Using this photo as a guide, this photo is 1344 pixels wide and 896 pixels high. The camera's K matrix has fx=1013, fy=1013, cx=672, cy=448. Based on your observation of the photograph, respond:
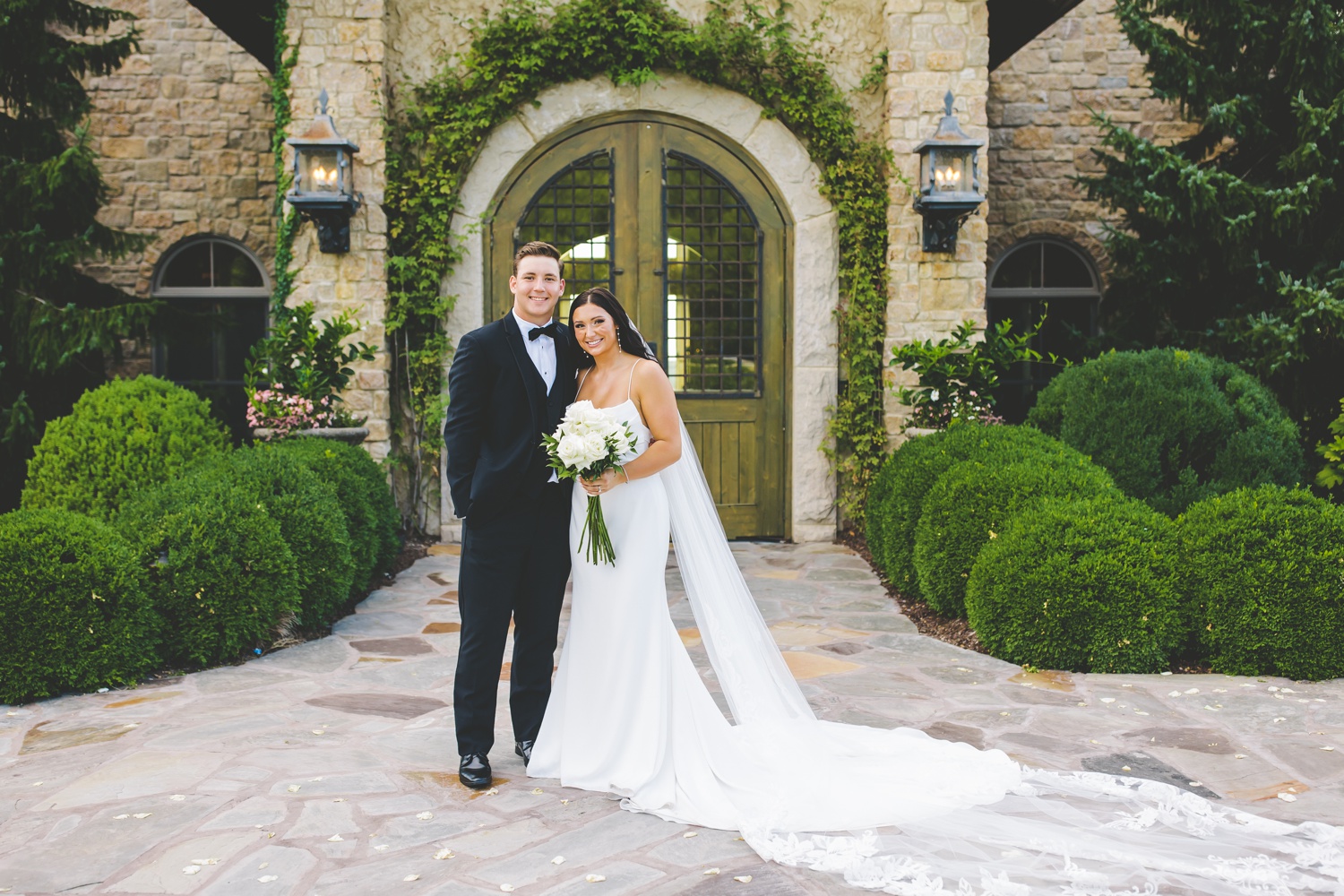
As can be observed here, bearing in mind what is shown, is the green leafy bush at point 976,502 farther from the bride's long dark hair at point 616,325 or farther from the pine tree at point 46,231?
the pine tree at point 46,231

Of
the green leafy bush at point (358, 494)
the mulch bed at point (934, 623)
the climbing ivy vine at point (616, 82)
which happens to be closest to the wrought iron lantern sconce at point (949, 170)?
the climbing ivy vine at point (616, 82)

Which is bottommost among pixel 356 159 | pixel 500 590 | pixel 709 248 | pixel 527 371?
pixel 500 590

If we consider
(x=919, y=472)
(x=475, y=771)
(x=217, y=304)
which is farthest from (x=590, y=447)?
(x=217, y=304)

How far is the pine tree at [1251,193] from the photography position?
7.45 meters

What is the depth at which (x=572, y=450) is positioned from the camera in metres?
3.20

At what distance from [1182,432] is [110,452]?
251 inches

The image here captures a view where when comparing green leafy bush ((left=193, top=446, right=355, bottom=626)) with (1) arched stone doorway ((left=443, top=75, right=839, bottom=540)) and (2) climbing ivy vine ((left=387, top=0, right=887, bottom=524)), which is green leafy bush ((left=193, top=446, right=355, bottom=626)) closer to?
(2) climbing ivy vine ((left=387, top=0, right=887, bottom=524))

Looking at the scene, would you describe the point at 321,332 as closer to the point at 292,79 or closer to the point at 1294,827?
the point at 292,79

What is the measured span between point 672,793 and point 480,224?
18.8 ft

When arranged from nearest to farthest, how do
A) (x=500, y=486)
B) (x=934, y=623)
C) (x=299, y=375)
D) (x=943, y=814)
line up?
(x=943, y=814) < (x=500, y=486) < (x=934, y=623) < (x=299, y=375)

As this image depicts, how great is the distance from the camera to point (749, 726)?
359 centimetres

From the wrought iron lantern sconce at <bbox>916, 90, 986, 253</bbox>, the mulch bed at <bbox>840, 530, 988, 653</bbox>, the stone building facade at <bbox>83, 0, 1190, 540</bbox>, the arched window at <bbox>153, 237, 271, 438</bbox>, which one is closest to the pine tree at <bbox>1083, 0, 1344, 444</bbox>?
the stone building facade at <bbox>83, 0, 1190, 540</bbox>

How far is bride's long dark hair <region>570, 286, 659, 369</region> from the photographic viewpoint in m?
3.48

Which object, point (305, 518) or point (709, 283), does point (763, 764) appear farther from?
point (709, 283)
